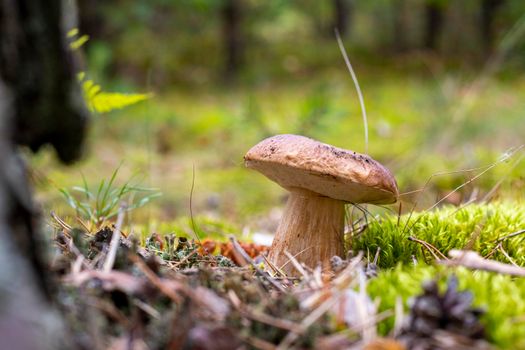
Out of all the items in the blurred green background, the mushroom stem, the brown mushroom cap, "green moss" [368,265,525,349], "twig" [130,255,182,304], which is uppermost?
the brown mushroom cap

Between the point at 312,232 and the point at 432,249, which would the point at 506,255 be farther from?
the point at 312,232

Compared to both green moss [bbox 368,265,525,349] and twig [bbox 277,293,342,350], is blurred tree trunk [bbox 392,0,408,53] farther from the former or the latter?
twig [bbox 277,293,342,350]

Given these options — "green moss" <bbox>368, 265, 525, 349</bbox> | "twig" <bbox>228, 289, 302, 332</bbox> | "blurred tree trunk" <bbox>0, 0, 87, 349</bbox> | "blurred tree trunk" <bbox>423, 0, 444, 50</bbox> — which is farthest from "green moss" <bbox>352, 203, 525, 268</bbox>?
"blurred tree trunk" <bbox>423, 0, 444, 50</bbox>

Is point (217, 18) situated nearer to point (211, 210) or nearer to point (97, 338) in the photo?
point (211, 210)

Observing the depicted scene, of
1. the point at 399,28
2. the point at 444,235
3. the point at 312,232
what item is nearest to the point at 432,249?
the point at 444,235

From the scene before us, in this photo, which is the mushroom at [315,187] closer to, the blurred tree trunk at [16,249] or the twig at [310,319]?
the twig at [310,319]

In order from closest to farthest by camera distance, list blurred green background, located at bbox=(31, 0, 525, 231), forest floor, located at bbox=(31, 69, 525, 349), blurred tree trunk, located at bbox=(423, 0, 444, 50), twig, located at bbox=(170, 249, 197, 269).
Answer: forest floor, located at bbox=(31, 69, 525, 349) < twig, located at bbox=(170, 249, 197, 269) < blurred green background, located at bbox=(31, 0, 525, 231) < blurred tree trunk, located at bbox=(423, 0, 444, 50)

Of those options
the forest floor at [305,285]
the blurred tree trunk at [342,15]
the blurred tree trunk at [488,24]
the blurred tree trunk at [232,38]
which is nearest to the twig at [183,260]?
the forest floor at [305,285]
